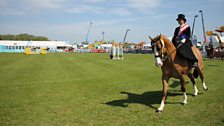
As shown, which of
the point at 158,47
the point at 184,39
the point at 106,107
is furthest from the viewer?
the point at 184,39

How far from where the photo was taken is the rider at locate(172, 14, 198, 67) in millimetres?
8586

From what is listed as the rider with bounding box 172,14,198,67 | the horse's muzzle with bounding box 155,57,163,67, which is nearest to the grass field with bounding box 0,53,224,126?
the horse's muzzle with bounding box 155,57,163,67

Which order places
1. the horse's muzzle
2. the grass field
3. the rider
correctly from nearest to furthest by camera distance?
the grass field, the horse's muzzle, the rider

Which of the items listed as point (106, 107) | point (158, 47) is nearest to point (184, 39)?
point (158, 47)

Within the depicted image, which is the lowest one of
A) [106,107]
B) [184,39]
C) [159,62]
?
[106,107]

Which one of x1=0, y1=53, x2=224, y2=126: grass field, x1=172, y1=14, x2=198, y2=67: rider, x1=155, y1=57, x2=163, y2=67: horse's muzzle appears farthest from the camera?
x1=172, y1=14, x2=198, y2=67: rider

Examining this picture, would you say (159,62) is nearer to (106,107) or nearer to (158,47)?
(158,47)

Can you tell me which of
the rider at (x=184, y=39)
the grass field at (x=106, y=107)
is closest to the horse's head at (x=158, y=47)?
the rider at (x=184, y=39)

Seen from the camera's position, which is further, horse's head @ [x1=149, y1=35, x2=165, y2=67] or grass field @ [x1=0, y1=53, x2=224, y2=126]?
horse's head @ [x1=149, y1=35, x2=165, y2=67]

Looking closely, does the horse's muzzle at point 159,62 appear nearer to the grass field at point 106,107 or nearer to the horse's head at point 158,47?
the horse's head at point 158,47

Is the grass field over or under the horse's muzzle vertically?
under

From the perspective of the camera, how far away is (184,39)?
863 cm

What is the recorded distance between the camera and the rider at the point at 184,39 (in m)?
8.59

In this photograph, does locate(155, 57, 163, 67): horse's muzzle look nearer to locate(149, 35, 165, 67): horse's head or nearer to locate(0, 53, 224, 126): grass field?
locate(149, 35, 165, 67): horse's head
